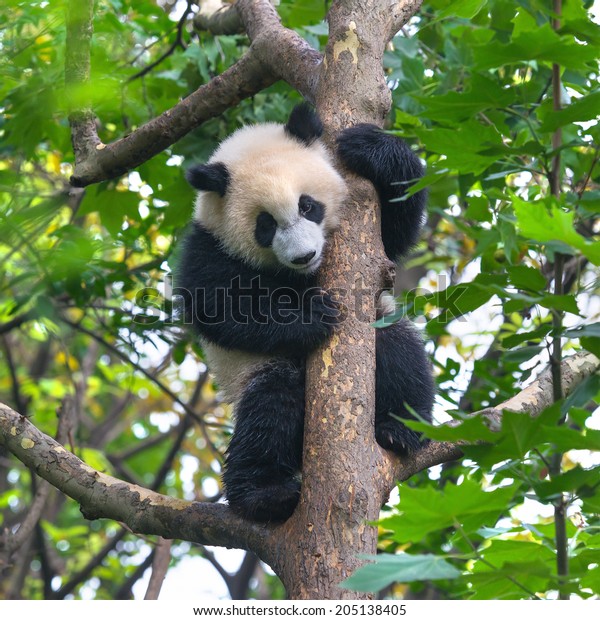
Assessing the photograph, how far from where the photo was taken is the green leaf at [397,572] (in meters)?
2.13

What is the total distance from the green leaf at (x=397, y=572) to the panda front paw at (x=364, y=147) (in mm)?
2628

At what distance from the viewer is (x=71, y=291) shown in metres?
5.88

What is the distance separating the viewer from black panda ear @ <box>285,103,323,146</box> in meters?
5.05

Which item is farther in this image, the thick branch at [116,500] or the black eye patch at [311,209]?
the black eye patch at [311,209]

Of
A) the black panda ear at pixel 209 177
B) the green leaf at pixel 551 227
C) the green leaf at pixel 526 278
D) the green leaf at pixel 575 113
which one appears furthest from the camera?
the black panda ear at pixel 209 177

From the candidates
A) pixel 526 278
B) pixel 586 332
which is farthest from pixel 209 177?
pixel 586 332

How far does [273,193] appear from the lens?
494 cm

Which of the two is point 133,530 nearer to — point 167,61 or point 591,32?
point 591,32

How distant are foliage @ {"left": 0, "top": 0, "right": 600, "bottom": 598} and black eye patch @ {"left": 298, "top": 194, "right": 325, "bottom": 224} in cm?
78

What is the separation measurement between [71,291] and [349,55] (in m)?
2.84

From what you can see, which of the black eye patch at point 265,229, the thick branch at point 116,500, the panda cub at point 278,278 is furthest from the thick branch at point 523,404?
the black eye patch at point 265,229

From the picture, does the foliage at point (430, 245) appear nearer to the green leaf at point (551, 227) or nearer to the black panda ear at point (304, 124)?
the green leaf at point (551, 227)

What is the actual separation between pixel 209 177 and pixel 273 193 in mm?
436

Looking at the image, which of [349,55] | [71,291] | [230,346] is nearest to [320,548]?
[230,346]
